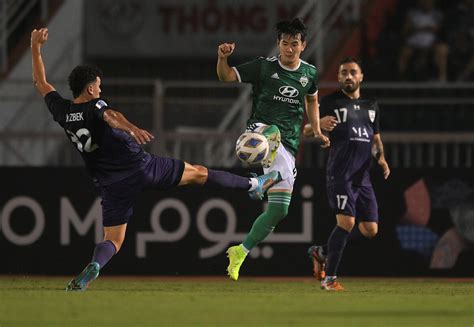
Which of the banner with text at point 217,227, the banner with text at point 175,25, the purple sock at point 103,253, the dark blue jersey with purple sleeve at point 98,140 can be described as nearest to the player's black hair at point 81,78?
the dark blue jersey with purple sleeve at point 98,140

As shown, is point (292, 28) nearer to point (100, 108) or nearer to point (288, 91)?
point (288, 91)

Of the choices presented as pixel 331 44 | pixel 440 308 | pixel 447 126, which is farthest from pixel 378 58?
pixel 440 308

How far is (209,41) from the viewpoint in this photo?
20516 millimetres

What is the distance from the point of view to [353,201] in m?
12.3

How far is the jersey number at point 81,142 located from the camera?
10.8m

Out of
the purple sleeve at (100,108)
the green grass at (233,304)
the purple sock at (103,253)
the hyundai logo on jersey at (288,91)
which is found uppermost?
the hyundai logo on jersey at (288,91)

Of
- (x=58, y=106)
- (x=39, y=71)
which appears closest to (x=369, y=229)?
(x=58, y=106)

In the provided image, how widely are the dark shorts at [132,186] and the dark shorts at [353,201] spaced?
1.69 meters

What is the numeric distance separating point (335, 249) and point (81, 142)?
2.61 metres

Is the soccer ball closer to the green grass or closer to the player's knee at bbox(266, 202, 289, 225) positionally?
the player's knee at bbox(266, 202, 289, 225)

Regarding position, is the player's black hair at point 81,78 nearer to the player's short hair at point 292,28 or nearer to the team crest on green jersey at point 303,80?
the player's short hair at point 292,28

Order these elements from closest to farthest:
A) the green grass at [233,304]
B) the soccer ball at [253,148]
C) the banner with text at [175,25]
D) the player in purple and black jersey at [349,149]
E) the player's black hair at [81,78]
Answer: the green grass at [233,304], the player's black hair at [81,78], the soccer ball at [253,148], the player in purple and black jersey at [349,149], the banner with text at [175,25]

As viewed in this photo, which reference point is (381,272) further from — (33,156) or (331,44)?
(331,44)

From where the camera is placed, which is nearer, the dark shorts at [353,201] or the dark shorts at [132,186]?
the dark shorts at [132,186]
